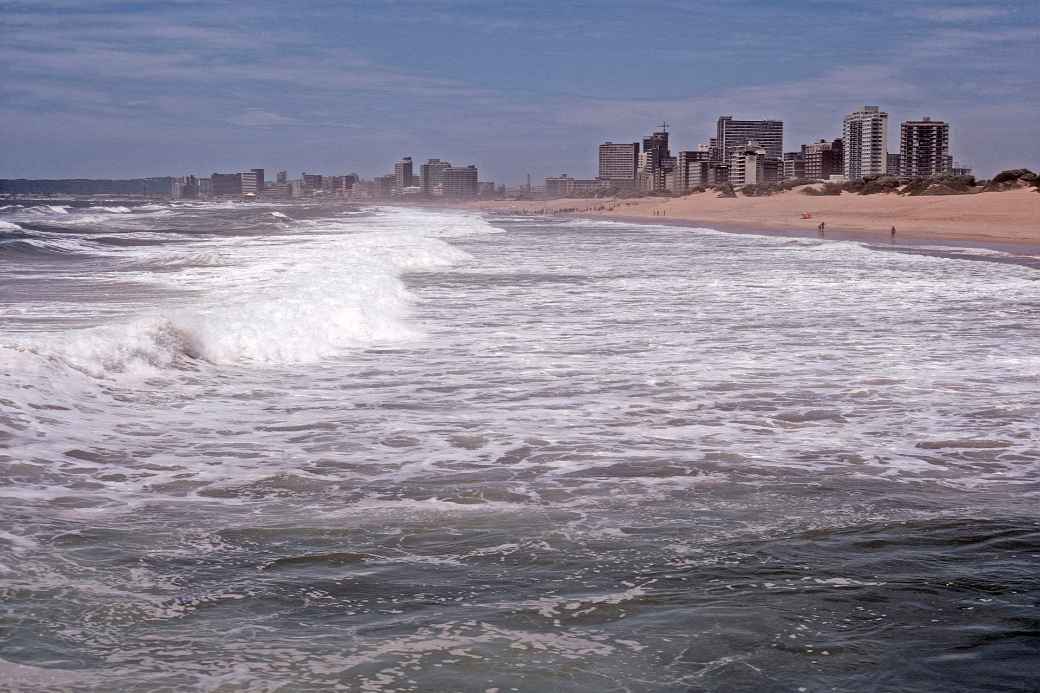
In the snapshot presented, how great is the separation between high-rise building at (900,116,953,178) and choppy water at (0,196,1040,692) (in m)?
188

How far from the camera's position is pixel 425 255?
1032 inches

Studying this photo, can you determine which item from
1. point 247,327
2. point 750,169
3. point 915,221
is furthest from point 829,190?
point 247,327

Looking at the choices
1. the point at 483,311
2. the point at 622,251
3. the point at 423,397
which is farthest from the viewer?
the point at 622,251

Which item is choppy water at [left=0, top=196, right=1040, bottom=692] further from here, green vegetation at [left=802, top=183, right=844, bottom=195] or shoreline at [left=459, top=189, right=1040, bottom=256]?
green vegetation at [left=802, top=183, right=844, bottom=195]

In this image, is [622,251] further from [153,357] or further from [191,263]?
[153,357]

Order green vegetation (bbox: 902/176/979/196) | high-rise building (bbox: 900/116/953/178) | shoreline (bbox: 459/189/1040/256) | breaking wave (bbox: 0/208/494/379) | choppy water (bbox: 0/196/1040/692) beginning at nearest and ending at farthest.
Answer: choppy water (bbox: 0/196/1040/692)
breaking wave (bbox: 0/208/494/379)
shoreline (bbox: 459/189/1040/256)
green vegetation (bbox: 902/176/979/196)
high-rise building (bbox: 900/116/953/178)

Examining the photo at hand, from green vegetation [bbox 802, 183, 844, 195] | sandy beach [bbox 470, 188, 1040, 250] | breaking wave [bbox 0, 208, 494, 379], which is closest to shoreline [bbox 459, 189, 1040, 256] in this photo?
sandy beach [bbox 470, 188, 1040, 250]

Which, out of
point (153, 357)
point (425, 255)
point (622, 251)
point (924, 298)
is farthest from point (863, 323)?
point (622, 251)

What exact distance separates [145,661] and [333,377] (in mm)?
6219

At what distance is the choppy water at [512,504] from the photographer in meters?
3.83

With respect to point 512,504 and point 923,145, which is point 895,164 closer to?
point 923,145

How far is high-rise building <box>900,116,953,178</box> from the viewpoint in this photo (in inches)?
7402

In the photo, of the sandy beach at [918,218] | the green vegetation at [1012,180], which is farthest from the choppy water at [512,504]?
the green vegetation at [1012,180]

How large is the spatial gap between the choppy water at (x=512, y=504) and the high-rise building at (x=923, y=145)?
188 meters
